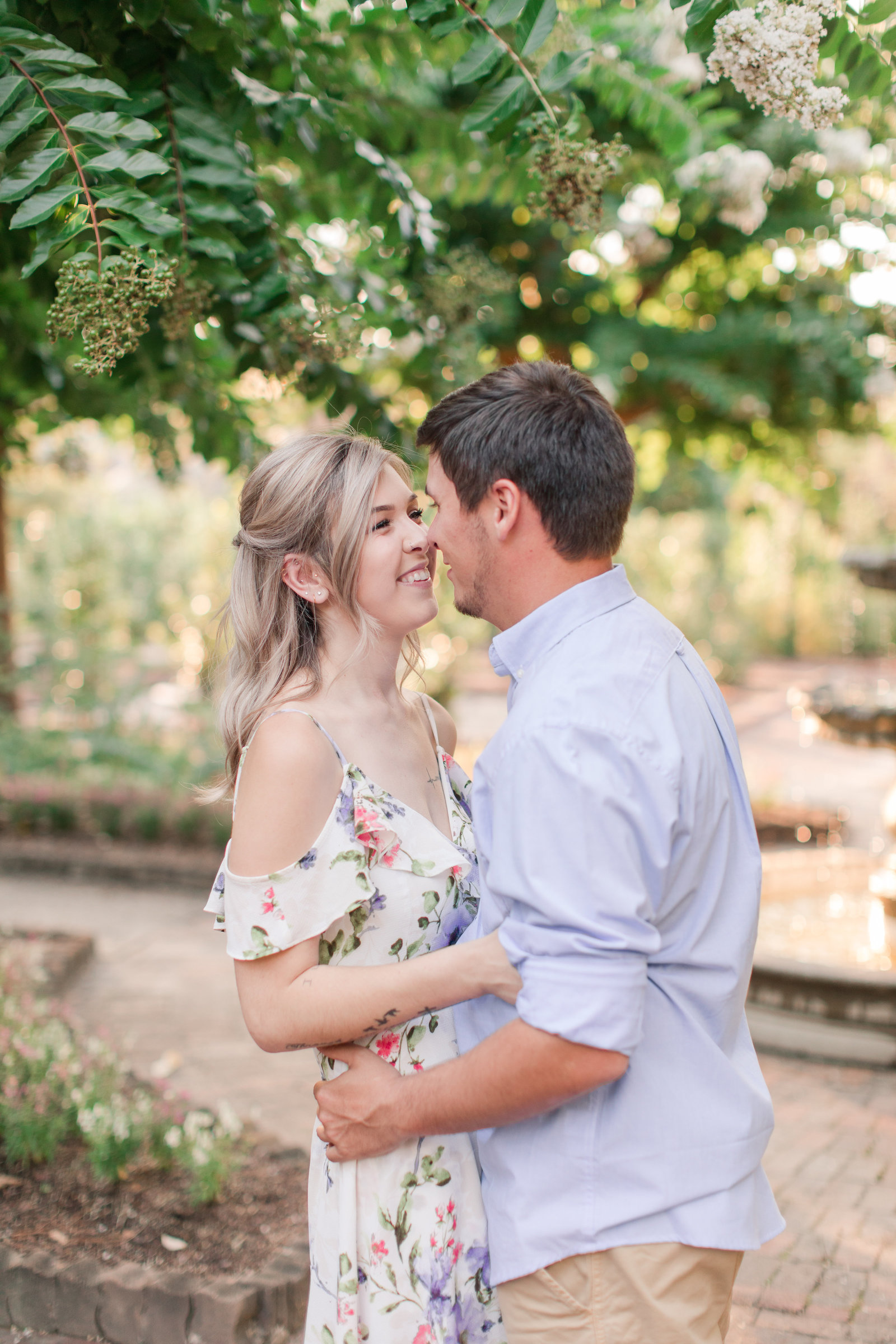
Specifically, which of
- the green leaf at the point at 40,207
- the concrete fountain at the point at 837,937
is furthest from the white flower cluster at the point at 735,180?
the green leaf at the point at 40,207

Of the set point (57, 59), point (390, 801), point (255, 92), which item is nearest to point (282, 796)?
point (390, 801)

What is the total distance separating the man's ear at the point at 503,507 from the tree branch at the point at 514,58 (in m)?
0.93

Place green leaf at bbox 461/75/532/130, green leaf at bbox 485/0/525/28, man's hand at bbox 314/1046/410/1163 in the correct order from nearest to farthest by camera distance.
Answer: man's hand at bbox 314/1046/410/1163
green leaf at bbox 485/0/525/28
green leaf at bbox 461/75/532/130

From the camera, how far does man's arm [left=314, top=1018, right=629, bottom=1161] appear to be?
4.35 feet

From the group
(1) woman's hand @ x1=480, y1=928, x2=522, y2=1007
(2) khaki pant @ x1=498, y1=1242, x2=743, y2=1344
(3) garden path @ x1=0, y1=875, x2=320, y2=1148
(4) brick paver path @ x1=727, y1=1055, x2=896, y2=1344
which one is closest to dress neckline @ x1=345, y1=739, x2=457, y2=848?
(1) woman's hand @ x1=480, y1=928, x2=522, y2=1007

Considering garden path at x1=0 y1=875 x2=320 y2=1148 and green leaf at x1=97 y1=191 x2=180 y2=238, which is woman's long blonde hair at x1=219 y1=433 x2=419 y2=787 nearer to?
green leaf at x1=97 y1=191 x2=180 y2=238

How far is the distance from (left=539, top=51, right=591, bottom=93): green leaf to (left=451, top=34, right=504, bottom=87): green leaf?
9cm

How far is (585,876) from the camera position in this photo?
1289 mm

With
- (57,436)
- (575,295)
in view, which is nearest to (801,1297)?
(575,295)

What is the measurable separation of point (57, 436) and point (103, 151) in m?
8.53

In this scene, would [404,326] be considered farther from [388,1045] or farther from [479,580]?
[388,1045]

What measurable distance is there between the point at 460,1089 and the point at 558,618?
657 mm

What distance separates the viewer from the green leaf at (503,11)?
6.06 ft

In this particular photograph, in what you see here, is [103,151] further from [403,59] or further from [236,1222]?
[236,1222]
